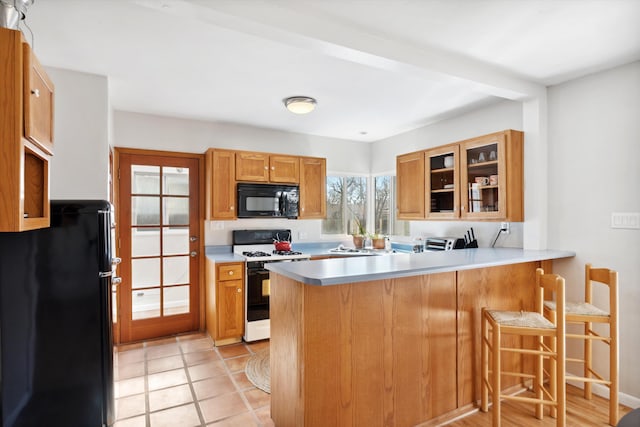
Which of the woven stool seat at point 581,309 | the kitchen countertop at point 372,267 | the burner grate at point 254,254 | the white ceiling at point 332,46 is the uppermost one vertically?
the white ceiling at point 332,46

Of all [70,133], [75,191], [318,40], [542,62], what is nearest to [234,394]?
[75,191]

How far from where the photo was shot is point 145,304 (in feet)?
12.4

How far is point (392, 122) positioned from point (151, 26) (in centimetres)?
280

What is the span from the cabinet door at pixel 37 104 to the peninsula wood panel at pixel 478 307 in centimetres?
234

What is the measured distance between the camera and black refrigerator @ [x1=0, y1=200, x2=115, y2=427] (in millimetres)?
1740

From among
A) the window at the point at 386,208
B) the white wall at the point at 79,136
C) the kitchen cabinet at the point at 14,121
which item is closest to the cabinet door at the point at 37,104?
the kitchen cabinet at the point at 14,121

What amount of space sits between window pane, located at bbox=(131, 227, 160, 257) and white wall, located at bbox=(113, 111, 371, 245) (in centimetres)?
54

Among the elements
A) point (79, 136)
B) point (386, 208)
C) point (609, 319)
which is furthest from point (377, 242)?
point (79, 136)

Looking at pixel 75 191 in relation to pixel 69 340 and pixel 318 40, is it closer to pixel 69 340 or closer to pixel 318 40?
pixel 69 340

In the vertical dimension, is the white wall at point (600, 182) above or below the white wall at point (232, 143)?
below

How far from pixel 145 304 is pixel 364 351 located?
2.83 m

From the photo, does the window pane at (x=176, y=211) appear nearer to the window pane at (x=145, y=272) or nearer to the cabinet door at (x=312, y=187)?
the window pane at (x=145, y=272)

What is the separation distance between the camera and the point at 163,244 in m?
3.87

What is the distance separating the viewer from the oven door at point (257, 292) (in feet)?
11.9
